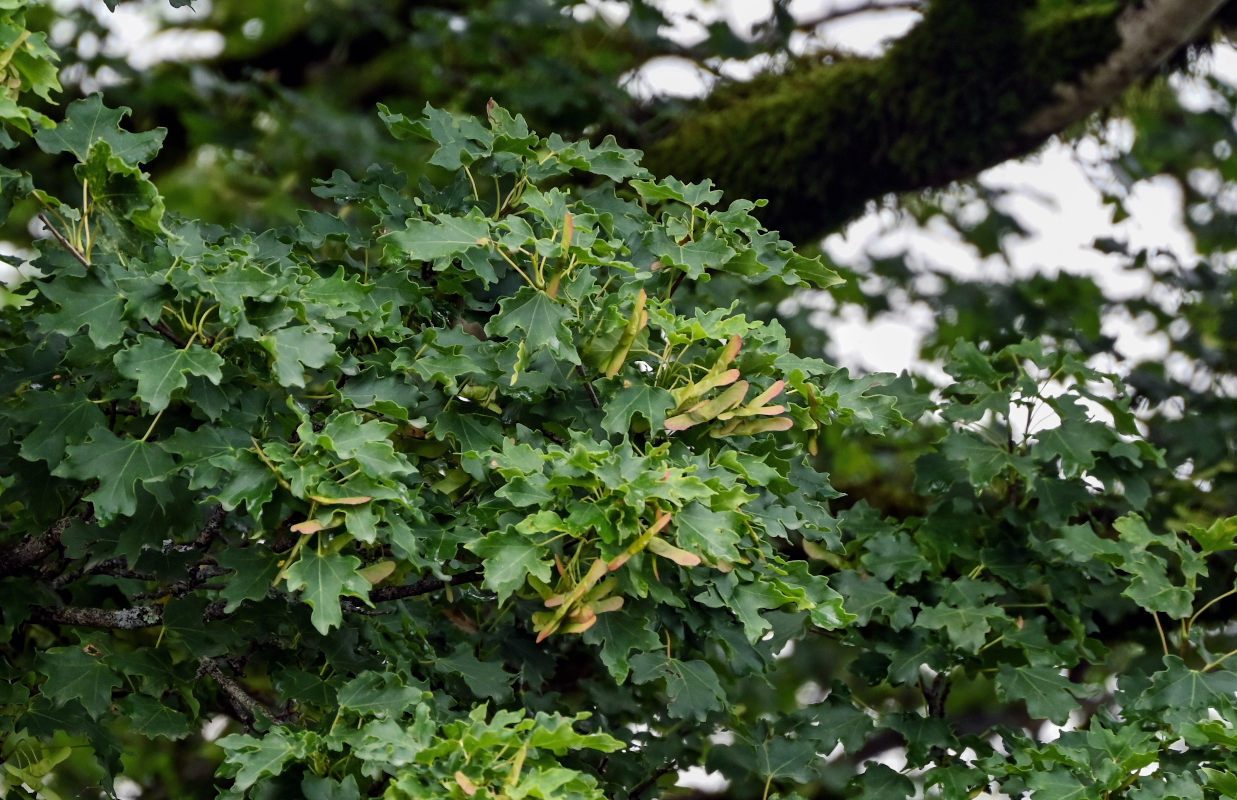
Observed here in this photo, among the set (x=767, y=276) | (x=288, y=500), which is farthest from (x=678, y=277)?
(x=288, y=500)

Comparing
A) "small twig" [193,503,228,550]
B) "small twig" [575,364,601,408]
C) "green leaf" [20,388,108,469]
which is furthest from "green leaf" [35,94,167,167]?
"small twig" [575,364,601,408]

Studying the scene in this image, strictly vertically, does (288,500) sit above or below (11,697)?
above

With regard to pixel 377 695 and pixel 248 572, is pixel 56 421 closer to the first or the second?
pixel 248 572

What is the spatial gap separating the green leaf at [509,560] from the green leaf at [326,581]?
131 mm

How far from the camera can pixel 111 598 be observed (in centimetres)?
246

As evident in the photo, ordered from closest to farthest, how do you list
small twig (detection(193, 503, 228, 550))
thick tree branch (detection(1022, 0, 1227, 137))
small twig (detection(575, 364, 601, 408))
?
1. small twig (detection(575, 364, 601, 408))
2. small twig (detection(193, 503, 228, 550))
3. thick tree branch (detection(1022, 0, 1227, 137))

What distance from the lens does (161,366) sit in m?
1.52

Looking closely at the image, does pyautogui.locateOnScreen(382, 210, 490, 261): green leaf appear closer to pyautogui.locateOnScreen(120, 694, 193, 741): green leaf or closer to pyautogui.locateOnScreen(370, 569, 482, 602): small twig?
pyautogui.locateOnScreen(370, 569, 482, 602): small twig

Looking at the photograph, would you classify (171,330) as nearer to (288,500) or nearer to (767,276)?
(288,500)

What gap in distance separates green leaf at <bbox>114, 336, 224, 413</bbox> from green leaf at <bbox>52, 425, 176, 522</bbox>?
10cm

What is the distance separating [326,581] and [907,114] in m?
2.20

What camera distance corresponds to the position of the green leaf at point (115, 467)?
157 centimetres

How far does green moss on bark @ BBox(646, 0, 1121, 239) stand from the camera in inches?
124

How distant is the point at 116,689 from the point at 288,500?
29.3 inches
